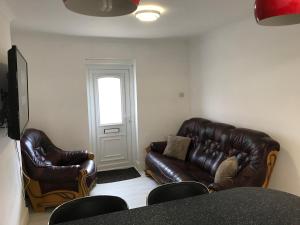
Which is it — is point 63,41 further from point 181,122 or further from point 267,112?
point 267,112

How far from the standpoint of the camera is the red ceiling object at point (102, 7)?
943 mm

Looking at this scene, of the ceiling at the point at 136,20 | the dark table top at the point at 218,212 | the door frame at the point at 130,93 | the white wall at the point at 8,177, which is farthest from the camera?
the door frame at the point at 130,93

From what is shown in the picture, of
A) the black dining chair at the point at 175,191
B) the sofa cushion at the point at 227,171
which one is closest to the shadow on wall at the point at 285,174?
the sofa cushion at the point at 227,171

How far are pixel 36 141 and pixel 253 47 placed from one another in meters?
3.24

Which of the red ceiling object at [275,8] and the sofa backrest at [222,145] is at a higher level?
the red ceiling object at [275,8]

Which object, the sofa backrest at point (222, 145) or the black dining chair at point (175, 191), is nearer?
the black dining chair at point (175, 191)

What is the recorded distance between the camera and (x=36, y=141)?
3668 millimetres

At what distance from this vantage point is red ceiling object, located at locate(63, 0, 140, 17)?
943 mm

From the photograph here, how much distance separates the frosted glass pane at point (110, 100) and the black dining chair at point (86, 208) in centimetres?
325

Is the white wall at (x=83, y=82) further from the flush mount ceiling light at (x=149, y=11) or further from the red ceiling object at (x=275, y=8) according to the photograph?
the red ceiling object at (x=275, y=8)

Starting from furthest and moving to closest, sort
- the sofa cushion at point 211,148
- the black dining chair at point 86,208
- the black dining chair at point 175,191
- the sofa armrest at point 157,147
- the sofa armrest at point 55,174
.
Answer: the sofa armrest at point 157,147 < the sofa cushion at point 211,148 < the sofa armrest at point 55,174 < the black dining chair at point 175,191 < the black dining chair at point 86,208

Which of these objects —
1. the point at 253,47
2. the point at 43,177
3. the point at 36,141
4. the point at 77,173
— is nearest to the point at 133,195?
the point at 77,173

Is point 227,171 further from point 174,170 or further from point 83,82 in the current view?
point 83,82

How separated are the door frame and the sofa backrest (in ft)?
3.10
